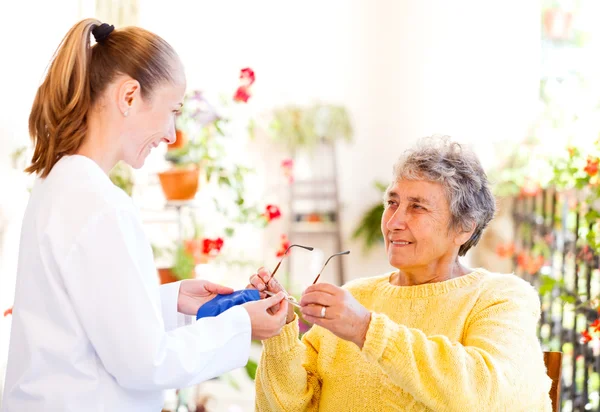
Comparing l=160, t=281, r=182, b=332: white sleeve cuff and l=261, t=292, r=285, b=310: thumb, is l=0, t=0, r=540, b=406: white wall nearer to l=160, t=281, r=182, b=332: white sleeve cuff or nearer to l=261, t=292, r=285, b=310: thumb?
l=160, t=281, r=182, b=332: white sleeve cuff

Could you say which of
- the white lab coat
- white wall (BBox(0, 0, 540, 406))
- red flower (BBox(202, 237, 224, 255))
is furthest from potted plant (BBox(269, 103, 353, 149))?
the white lab coat

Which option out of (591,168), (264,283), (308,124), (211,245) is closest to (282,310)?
(264,283)

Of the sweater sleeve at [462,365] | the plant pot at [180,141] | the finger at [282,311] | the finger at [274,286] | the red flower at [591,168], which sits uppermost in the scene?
the plant pot at [180,141]

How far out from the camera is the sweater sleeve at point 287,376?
191 centimetres

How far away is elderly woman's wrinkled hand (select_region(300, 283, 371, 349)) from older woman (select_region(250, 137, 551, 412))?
23 mm

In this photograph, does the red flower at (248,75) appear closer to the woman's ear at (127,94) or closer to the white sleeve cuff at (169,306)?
the white sleeve cuff at (169,306)

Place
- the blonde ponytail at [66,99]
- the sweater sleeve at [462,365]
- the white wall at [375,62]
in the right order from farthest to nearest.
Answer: the white wall at [375,62] → the sweater sleeve at [462,365] → the blonde ponytail at [66,99]

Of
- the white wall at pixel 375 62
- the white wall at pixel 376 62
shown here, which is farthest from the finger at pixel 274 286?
the white wall at pixel 376 62

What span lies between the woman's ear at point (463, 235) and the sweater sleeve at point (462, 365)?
0.97 feet

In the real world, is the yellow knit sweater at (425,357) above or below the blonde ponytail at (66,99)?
below

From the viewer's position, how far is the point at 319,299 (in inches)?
62.5

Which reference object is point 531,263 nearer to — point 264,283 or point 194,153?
point 194,153

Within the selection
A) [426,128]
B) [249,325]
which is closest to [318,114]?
[426,128]

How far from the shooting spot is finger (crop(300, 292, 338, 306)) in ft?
5.18
